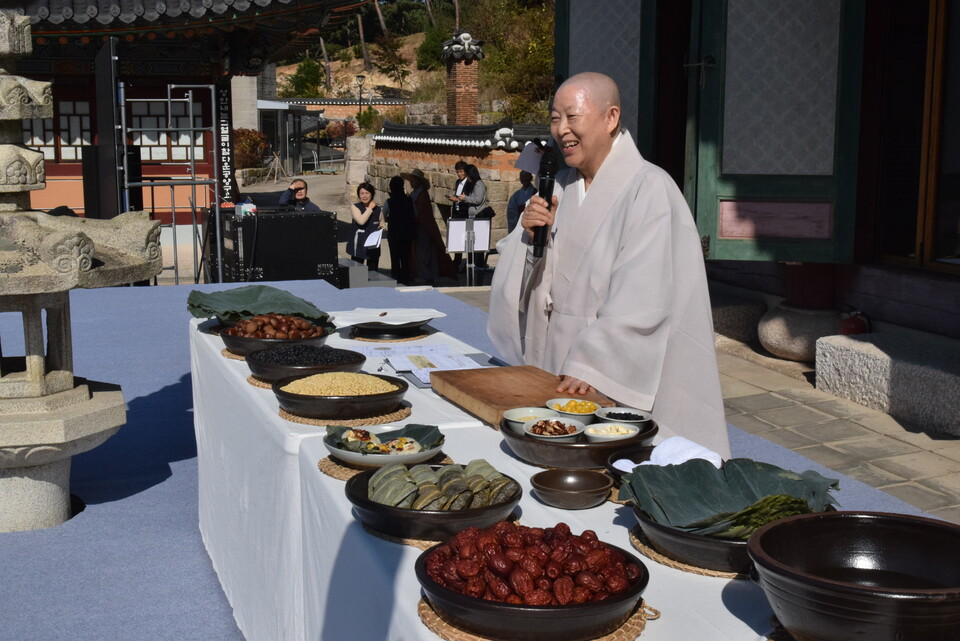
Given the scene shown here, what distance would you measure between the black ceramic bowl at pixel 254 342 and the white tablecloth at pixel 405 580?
102cm

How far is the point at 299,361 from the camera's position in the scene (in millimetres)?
3145

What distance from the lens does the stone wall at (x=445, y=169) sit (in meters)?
16.1

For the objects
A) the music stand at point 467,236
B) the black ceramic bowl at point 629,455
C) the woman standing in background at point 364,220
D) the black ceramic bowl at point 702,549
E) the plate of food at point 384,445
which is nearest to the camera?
the black ceramic bowl at point 702,549

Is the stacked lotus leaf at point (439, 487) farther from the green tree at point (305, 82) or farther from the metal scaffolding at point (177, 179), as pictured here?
the green tree at point (305, 82)

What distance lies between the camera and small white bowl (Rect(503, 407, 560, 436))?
93.6 inches

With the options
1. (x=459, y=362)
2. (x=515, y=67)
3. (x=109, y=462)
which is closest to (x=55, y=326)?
(x=109, y=462)

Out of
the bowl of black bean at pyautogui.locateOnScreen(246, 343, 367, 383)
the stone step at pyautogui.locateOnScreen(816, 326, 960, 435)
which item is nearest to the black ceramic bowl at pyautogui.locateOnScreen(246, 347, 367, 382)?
the bowl of black bean at pyautogui.locateOnScreen(246, 343, 367, 383)

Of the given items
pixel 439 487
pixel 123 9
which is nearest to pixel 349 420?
pixel 439 487

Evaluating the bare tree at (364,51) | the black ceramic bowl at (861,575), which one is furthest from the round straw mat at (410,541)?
the bare tree at (364,51)

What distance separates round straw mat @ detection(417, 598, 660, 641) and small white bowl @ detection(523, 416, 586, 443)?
2.22 ft

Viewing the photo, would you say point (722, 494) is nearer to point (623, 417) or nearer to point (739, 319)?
point (623, 417)

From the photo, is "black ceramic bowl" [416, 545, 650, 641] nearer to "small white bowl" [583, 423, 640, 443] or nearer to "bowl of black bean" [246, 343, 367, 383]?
"small white bowl" [583, 423, 640, 443]

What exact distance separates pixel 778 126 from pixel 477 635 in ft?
18.5

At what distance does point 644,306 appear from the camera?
2.99 m
